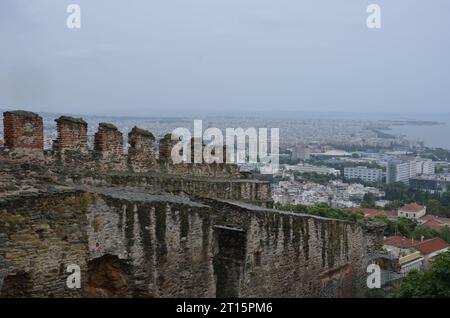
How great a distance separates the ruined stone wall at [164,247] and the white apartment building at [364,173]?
414ft

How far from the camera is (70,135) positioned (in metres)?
11.8

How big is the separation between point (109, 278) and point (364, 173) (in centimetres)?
13392

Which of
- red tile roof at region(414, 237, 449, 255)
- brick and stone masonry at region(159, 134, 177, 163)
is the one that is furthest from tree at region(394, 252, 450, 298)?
red tile roof at region(414, 237, 449, 255)

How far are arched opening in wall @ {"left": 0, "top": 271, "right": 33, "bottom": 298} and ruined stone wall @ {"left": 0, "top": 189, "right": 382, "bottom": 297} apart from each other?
0.09 feet

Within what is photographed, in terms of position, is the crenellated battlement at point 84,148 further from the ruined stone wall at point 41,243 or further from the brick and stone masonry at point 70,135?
the ruined stone wall at point 41,243

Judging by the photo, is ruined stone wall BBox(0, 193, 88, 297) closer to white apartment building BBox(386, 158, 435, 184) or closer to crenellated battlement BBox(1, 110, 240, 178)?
crenellated battlement BBox(1, 110, 240, 178)

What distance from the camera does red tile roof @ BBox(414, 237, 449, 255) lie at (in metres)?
59.3

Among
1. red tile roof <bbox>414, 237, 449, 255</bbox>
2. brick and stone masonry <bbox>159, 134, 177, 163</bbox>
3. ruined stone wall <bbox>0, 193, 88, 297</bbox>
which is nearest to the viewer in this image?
ruined stone wall <bbox>0, 193, 88, 297</bbox>

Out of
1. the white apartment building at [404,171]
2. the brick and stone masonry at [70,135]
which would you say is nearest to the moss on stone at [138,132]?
the brick and stone masonry at [70,135]

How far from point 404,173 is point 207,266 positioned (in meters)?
132

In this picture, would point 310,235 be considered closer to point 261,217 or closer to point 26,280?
point 261,217

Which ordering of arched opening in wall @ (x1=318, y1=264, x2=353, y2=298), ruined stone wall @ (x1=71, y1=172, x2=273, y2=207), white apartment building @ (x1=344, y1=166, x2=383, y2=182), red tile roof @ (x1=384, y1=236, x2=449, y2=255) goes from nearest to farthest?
ruined stone wall @ (x1=71, y1=172, x2=273, y2=207), arched opening in wall @ (x1=318, y1=264, x2=353, y2=298), red tile roof @ (x1=384, y1=236, x2=449, y2=255), white apartment building @ (x1=344, y1=166, x2=383, y2=182)

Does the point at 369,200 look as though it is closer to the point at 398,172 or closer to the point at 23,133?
the point at 398,172

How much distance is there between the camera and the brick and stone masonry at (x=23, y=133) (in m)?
10.6
